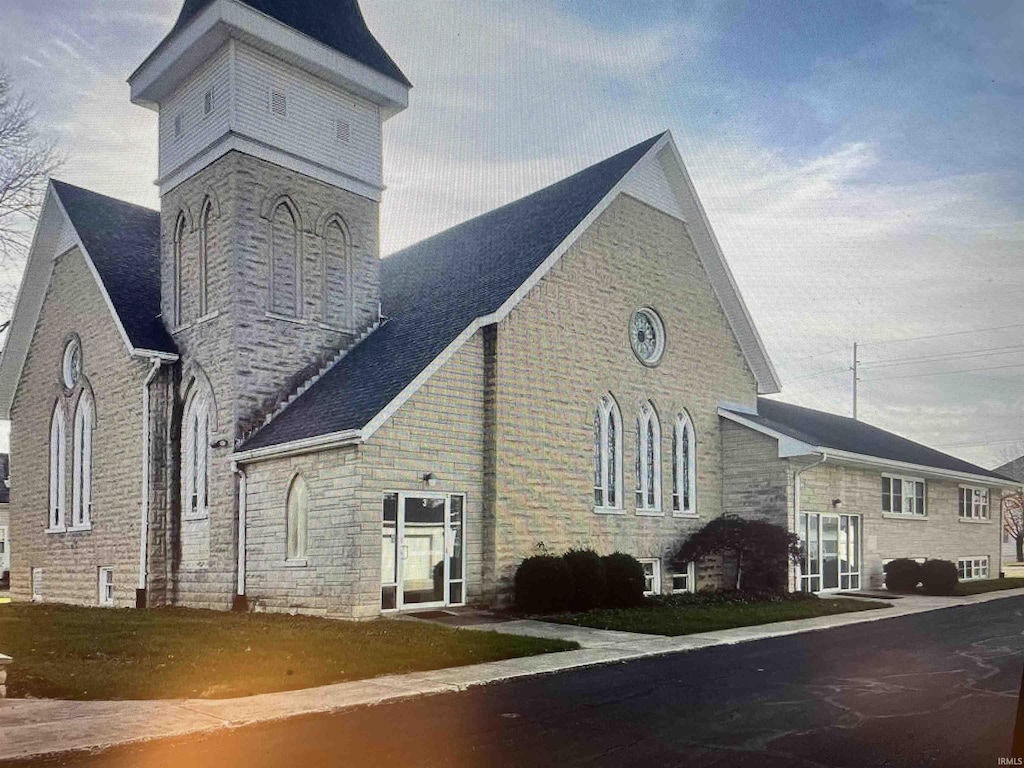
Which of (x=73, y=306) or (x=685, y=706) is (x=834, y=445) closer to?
(x=685, y=706)

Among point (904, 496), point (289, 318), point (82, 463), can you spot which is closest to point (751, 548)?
point (904, 496)

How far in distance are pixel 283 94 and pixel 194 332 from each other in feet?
19.9

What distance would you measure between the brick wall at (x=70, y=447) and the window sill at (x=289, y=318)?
3503 mm

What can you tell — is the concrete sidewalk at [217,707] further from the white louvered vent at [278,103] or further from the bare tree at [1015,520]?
the bare tree at [1015,520]

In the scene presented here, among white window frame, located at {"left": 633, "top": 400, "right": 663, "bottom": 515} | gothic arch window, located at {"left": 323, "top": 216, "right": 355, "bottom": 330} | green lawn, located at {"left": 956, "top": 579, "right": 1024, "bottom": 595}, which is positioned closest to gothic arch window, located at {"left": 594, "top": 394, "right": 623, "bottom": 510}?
white window frame, located at {"left": 633, "top": 400, "right": 663, "bottom": 515}

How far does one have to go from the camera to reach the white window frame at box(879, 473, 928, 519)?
29.8 metres

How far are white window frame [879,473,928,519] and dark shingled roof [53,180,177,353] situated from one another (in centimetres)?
2107

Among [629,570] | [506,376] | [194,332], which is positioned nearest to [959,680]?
[629,570]

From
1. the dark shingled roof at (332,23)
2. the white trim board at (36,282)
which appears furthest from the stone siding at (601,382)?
the white trim board at (36,282)

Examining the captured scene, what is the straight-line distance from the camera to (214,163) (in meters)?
22.9

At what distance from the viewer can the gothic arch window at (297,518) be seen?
1919cm

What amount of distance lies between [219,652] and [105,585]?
1322 centimetres

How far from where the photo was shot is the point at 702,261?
1075 inches

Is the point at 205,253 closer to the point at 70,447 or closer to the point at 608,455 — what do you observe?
the point at 70,447
